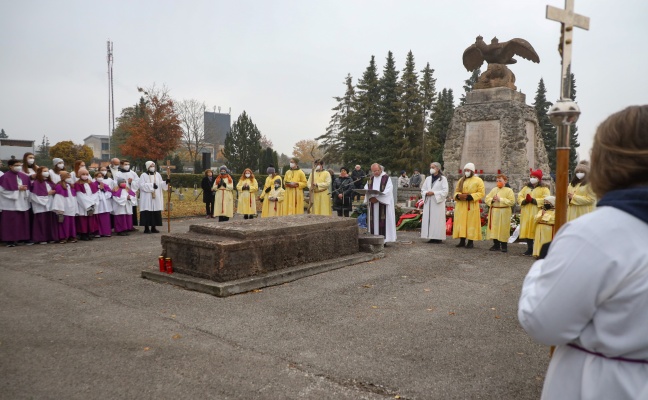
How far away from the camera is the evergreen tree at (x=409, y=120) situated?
35844mm

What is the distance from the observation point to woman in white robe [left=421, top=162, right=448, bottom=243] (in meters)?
11.4

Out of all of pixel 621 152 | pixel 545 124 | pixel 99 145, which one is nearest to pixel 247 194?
→ pixel 621 152

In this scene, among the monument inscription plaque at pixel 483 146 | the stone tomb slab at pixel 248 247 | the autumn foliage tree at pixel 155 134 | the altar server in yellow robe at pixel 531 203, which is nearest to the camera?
the stone tomb slab at pixel 248 247

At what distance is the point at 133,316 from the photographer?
17.5 ft

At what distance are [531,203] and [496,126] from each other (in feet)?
19.3

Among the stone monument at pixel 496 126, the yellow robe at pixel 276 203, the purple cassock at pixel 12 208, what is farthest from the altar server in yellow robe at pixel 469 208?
the purple cassock at pixel 12 208

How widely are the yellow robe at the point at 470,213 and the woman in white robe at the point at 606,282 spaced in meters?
9.46

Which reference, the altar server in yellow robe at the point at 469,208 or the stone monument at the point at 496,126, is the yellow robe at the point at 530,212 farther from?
the stone monument at the point at 496,126

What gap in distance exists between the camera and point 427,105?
38.2 meters

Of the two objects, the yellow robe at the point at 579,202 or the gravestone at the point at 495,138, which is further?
the gravestone at the point at 495,138

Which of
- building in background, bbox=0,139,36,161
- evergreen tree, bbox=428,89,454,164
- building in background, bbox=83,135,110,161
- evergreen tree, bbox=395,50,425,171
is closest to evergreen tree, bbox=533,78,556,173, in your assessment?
evergreen tree, bbox=428,89,454,164

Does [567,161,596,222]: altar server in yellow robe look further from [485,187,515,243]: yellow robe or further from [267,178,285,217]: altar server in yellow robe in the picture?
[267,178,285,217]: altar server in yellow robe

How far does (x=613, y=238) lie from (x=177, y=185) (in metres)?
30.8

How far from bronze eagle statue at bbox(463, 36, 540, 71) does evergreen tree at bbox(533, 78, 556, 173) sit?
1053 inches
